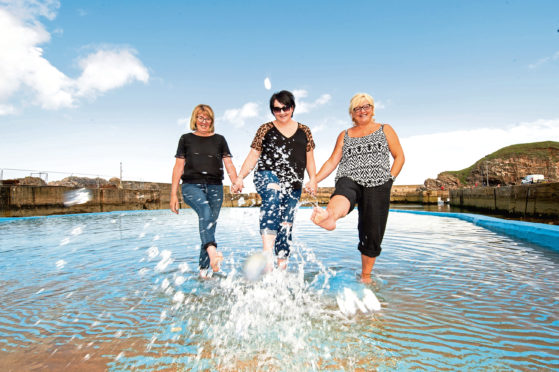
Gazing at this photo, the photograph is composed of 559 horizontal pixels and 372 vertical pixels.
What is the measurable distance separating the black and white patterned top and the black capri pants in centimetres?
7

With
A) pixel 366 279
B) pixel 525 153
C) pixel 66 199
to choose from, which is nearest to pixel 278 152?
pixel 366 279

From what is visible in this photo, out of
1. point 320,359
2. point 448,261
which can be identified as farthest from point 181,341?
point 448,261

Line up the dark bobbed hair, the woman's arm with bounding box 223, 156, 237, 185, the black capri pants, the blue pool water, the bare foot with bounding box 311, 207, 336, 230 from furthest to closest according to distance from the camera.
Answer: the woman's arm with bounding box 223, 156, 237, 185 → the dark bobbed hair → the black capri pants → the bare foot with bounding box 311, 207, 336, 230 → the blue pool water

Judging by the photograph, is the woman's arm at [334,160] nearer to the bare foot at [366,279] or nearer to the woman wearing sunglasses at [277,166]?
the woman wearing sunglasses at [277,166]

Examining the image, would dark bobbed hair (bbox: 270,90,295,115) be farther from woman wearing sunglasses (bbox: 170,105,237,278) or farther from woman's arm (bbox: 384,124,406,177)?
woman's arm (bbox: 384,124,406,177)

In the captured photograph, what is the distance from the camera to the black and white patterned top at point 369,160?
278cm

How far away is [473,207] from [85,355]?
2571 cm

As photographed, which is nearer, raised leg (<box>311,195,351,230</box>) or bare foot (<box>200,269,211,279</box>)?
raised leg (<box>311,195,351,230</box>)

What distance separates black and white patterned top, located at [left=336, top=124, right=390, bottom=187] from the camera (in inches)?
110

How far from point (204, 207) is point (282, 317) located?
1602 millimetres

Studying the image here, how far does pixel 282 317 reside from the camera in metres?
2.24

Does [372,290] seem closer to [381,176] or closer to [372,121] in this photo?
[381,176]

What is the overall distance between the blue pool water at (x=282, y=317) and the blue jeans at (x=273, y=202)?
1.91 ft

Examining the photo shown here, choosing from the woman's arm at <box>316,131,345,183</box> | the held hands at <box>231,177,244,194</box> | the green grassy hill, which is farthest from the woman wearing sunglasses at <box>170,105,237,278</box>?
the green grassy hill
